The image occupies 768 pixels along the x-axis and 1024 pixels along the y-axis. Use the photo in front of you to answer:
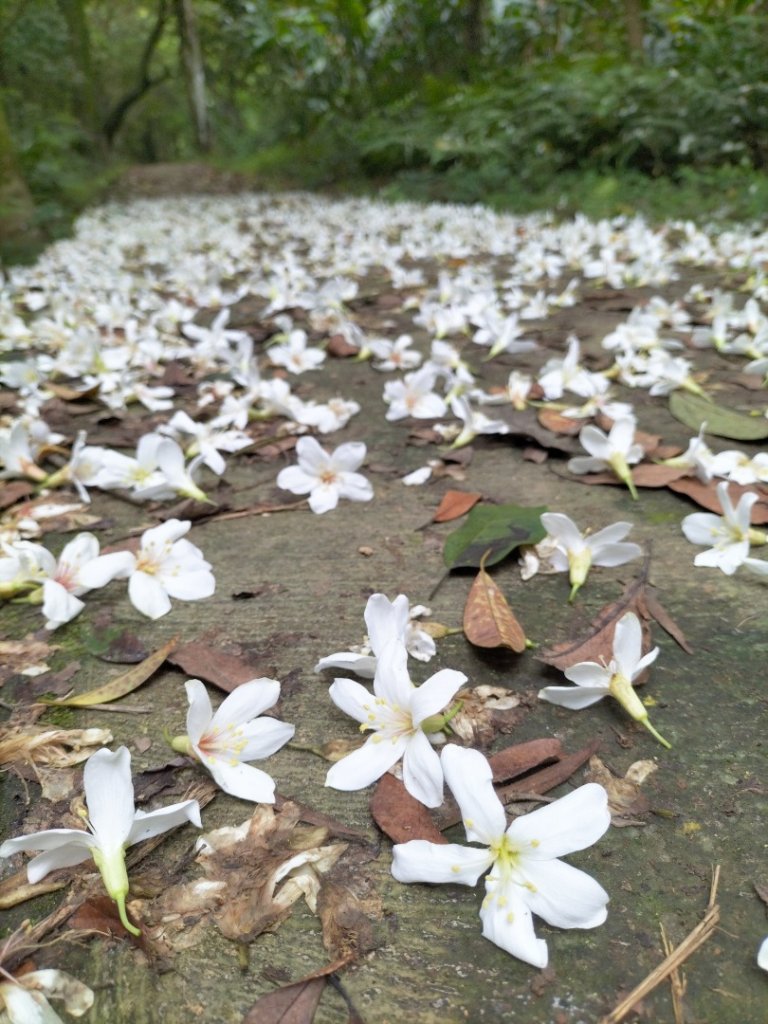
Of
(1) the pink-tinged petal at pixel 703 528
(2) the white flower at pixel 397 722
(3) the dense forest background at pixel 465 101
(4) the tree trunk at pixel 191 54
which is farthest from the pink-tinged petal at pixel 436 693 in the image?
(4) the tree trunk at pixel 191 54

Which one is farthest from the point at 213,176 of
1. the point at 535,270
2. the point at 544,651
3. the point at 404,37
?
the point at 544,651

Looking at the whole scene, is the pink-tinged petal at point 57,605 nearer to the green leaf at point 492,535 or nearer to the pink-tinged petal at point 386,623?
the pink-tinged petal at point 386,623

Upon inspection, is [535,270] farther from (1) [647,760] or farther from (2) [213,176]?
(2) [213,176]

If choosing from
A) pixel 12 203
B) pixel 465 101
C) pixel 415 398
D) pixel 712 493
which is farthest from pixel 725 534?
pixel 465 101

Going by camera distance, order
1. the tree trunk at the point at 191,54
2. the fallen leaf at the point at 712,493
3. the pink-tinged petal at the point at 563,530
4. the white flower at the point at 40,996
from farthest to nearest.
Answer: the tree trunk at the point at 191,54
the fallen leaf at the point at 712,493
the pink-tinged petal at the point at 563,530
the white flower at the point at 40,996

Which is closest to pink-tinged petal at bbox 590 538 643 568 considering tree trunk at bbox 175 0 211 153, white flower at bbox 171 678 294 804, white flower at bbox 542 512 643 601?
white flower at bbox 542 512 643 601

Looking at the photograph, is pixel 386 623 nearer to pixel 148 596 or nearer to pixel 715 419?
pixel 148 596
